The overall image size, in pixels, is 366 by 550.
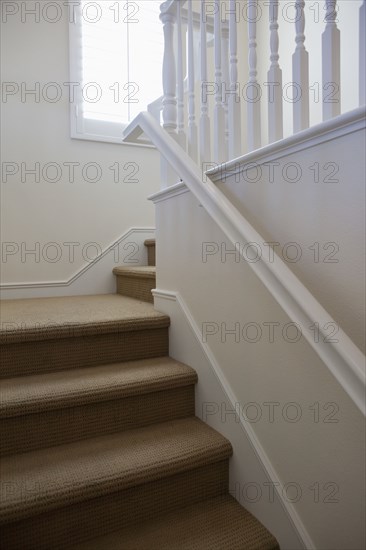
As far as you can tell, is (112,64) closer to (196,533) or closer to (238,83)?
(238,83)

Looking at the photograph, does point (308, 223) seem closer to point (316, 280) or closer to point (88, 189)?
point (316, 280)

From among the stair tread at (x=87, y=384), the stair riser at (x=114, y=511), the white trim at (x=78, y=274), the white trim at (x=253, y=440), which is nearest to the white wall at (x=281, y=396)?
the white trim at (x=253, y=440)

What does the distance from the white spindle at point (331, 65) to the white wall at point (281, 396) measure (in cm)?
53

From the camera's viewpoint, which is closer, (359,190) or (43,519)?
(359,190)

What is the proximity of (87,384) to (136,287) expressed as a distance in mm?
1058

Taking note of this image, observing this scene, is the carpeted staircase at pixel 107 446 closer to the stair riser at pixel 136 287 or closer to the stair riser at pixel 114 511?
the stair riser at pixel 114 511

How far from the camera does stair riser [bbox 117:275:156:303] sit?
7.32 feet

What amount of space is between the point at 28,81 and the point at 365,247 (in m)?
2.50

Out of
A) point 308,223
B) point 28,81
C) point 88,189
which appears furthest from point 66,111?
point 308,223

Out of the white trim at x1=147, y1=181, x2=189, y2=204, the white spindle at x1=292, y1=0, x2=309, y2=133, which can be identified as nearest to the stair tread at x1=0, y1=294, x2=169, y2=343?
the white trim at x1=147, y1=181, x2=189, y2=204

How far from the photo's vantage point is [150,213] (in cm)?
296

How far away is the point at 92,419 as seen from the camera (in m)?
1.40

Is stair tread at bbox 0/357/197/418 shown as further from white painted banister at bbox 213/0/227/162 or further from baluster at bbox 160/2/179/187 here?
baluster at bbox 160/2/179/187

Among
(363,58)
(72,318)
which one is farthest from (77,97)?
(363,58)
